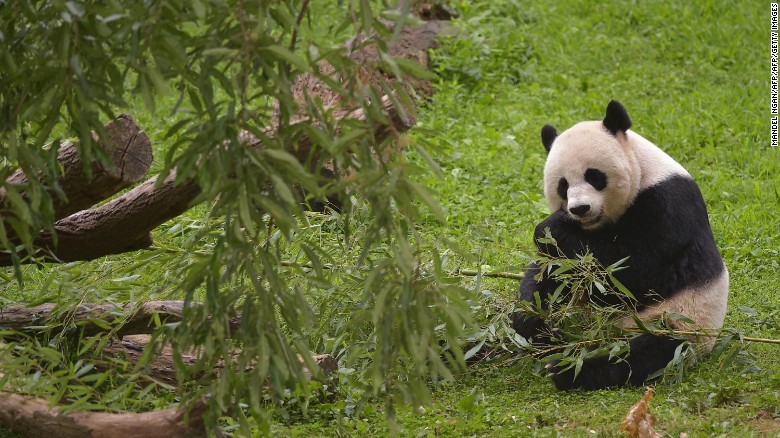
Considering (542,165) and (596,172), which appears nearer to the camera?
(596,172)

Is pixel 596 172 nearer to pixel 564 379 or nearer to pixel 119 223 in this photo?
pixel 564 379

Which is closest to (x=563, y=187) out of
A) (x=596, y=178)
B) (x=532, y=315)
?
(x=596, y=178)

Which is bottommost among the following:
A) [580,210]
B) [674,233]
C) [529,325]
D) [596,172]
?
[529,325]

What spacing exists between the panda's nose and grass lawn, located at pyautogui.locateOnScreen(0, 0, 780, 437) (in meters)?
0.41

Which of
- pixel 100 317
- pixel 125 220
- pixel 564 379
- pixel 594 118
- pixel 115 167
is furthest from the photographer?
pixel 594 118

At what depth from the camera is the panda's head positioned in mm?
4766

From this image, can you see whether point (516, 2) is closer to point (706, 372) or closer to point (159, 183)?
point (706, 372)

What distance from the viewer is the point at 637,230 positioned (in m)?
4.78

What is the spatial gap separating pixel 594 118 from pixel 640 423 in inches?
198

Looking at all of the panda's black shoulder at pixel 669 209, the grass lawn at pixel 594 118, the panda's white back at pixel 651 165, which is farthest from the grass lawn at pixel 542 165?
the panda's white back at pixel 651 165

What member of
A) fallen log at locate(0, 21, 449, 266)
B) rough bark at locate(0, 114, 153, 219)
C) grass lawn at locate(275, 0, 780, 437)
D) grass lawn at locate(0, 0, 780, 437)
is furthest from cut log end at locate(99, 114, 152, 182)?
grass lawn at locate(275, 0, 780, 437)

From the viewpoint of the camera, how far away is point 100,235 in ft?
13.3

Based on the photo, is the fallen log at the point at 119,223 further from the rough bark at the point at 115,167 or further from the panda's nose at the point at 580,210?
the panda's nose at the point at 580,210

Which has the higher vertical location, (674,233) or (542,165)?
(674,233)
